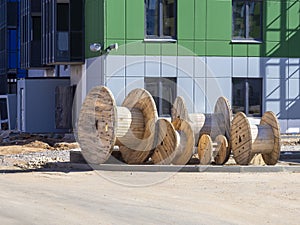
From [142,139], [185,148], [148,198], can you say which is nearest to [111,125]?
[142,139]

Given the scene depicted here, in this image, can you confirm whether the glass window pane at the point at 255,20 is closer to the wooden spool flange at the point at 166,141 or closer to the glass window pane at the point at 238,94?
the glass window pane at the point at 238,94

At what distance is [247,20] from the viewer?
32594mm

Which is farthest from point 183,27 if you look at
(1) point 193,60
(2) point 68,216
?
(2) point 68,216

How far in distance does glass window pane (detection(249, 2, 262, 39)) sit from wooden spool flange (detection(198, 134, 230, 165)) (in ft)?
40.2

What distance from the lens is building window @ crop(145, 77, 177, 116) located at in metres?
31.6

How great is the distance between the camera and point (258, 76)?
3284cm

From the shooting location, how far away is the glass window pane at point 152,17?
3148 centimetres

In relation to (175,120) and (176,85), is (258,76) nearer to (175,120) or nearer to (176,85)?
(176,85)

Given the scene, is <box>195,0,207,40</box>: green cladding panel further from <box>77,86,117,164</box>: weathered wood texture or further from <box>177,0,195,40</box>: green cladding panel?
<box>77,86,117,164</box>: weathered wood texture

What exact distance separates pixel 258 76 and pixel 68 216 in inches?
842

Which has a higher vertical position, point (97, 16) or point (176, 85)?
point (97, 16)

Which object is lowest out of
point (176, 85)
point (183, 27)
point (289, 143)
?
point (289, 143)

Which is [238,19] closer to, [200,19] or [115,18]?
[200,19]

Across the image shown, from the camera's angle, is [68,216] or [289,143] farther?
[289,143]
